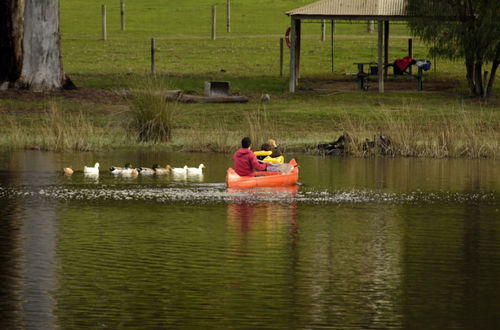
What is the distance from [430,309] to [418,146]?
19425mm

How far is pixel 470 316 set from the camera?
15594mm

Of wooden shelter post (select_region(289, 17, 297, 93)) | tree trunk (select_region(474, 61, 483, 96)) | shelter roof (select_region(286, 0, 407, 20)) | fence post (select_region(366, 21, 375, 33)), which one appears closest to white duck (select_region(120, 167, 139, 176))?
wooden shelter post (select_region(289, 17, 297, 93))

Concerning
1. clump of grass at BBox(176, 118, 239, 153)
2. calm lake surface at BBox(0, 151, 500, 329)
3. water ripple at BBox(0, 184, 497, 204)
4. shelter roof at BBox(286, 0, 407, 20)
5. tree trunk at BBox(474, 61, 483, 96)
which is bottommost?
calm lake surface at BBox(0, 151, 500, 329)

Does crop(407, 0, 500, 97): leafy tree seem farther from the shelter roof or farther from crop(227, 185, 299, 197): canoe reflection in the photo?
crop(227, 185, 299, 197): canoe reflection

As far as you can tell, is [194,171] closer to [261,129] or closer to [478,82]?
[261,129]

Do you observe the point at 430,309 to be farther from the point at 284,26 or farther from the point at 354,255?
the point at 284,26

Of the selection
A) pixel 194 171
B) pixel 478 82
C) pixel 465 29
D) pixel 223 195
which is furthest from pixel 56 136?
pixel 478 82

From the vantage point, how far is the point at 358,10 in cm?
4878

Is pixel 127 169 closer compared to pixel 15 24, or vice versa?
pixel 127 169

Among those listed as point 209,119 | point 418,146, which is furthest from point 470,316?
point 209,119

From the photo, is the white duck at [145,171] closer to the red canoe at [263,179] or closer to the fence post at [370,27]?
the red canoe at [263,179]

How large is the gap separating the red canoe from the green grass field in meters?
7.85

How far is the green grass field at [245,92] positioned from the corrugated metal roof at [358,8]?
2743mm

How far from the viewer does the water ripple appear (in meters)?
25.8
